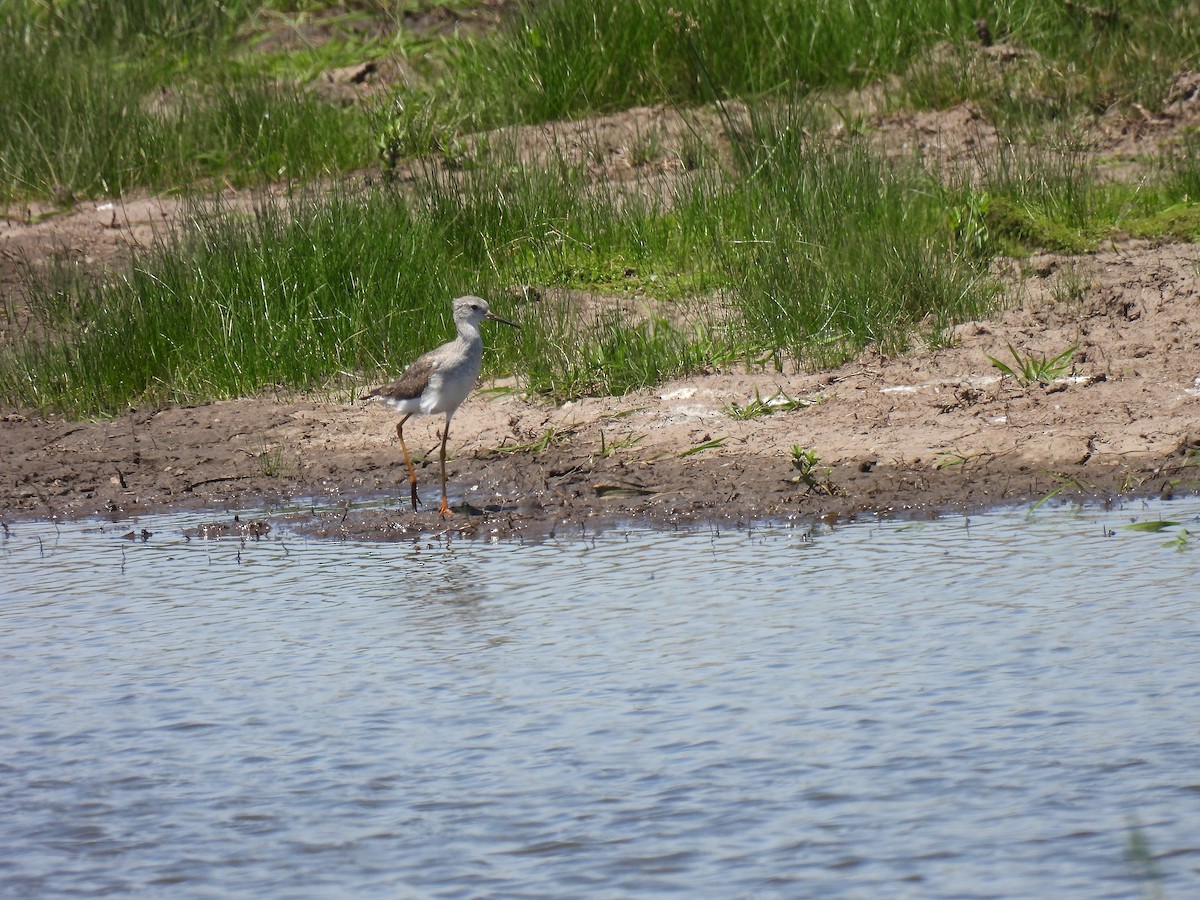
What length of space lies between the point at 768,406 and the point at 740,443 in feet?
1.13

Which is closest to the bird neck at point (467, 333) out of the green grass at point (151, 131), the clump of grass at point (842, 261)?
the clump of grass at point (842, 261)

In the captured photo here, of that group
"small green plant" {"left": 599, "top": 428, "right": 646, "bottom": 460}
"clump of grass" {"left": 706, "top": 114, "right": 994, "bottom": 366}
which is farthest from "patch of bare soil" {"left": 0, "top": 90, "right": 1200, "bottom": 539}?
"clump of grass" {"left": 706, "top": 114, "right": 994, "bottom": 366}

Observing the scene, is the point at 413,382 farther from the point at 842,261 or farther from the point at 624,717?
the point at 624,717

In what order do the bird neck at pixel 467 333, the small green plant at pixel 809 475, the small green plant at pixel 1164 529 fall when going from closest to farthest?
1. the small green plant at pixel 1164 529
2. the small green plant at pixel 809 475
3. the bird neck at pixel 467 333

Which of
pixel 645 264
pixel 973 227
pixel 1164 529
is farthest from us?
pixel 645 264

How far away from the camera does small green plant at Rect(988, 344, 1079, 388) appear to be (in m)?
8.26

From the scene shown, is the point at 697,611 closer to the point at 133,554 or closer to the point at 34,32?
the point at 133,554

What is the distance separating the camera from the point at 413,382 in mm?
7879

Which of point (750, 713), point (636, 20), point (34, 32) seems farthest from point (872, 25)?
point (750, 713)

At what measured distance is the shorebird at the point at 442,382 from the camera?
25.4 ft

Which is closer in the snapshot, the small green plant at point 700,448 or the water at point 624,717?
the water at point 624,717

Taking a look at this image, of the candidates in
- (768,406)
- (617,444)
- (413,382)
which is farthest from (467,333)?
(768,406)

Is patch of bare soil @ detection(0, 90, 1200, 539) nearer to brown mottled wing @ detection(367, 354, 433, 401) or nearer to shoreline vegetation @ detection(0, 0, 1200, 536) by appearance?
shoreline vegetation @ detection(0, 0, 1200, 536)

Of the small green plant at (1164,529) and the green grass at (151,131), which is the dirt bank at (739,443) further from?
the green grass at (151,131)
